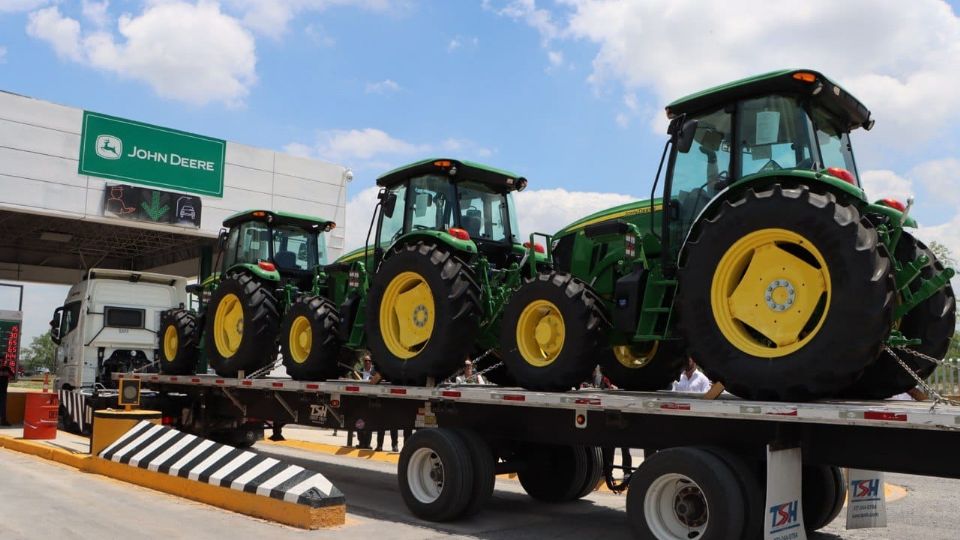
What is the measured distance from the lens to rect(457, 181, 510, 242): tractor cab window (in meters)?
9.41

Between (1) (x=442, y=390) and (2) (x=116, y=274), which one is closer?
(1) (x=442, y=390)

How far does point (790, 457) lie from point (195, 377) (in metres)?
8.46

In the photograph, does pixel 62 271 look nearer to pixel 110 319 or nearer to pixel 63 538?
pixel 110 319

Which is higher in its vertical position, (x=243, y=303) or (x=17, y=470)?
(x=243, y=303)

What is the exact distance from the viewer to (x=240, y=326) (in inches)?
435

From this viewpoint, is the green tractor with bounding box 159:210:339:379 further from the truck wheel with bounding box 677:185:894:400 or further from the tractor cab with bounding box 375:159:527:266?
the truck wheel with bounding box 677:185:894:400

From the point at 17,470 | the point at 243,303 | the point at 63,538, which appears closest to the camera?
the point at 63,538

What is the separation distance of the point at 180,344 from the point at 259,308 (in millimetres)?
2827

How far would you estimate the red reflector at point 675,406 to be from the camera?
18.5 feet

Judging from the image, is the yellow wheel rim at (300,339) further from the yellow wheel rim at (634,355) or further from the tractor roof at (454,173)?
the yellow wheel rim at (634,355)

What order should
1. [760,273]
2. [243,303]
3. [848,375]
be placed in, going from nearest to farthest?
[848,375], [760,273], [243,303]

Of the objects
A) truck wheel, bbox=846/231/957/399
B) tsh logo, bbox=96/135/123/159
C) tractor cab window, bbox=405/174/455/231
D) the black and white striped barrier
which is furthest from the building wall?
truck wheel, bbox=846/231/957/399

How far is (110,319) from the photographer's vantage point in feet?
51.4

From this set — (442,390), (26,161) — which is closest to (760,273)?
(442,390)
